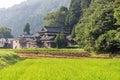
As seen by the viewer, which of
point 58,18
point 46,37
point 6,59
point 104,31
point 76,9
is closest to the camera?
point 6,59

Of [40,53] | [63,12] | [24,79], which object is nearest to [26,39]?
[63,12]

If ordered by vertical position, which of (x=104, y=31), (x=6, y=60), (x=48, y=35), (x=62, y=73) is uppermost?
(x=48, y=35)

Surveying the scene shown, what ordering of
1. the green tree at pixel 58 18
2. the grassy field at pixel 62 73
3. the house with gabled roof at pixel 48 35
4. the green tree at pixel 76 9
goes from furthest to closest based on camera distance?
the green tree at pixel 58 18 < the green tree at pixel 76 9 < the house with gabled roof at pixel 48 35 < the grassy field at pixel 62 73

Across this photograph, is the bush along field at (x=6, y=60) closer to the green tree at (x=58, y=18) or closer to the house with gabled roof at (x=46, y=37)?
the house with gabled roof at (x=46, y=37)

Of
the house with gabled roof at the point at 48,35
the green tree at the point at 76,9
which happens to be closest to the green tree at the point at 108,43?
the house with gabled roof at the point at 48,35

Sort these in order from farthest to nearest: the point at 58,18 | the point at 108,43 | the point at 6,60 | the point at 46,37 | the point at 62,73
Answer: the point at 58,18 < the point at 46,37 < the point at 108,43 < the point at 6,60 < the point at 62,73

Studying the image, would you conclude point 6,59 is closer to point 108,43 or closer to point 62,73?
point 62,73

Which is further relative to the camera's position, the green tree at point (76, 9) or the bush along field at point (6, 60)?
the green tree at point (76, 9)

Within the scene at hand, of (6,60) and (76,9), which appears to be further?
(76,9)

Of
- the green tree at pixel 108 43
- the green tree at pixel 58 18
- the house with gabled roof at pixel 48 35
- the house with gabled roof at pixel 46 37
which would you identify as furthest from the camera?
the green tree at pixel 58 18

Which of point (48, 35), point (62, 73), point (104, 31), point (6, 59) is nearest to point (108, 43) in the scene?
point (104, 31)

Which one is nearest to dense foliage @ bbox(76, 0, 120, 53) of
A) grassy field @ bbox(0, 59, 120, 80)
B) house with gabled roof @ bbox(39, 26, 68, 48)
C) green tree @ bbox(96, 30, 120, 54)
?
green tree @ bbox(96, 30, 120, 54)

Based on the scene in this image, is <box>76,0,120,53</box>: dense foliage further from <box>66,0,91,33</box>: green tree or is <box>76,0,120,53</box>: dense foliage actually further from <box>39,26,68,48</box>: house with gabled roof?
<box>66,0,91,33</box>: green tree

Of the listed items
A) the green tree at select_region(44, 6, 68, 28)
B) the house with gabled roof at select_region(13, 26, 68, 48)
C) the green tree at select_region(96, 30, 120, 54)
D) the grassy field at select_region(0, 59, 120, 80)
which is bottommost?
the grassy field at select_region(0, 59, 120, 80)
